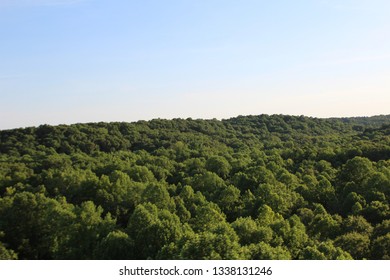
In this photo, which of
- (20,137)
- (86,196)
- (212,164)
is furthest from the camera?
(20,137)

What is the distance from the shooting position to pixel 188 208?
185 feet

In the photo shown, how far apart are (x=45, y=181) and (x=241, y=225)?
175 feet

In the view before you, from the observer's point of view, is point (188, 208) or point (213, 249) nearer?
point (213, 249)

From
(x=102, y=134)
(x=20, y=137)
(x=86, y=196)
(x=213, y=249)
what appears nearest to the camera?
(x=213, y=249)

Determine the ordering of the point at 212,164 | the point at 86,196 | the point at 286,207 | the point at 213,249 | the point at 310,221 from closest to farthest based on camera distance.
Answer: the point at 213,249 → the point at 310,221 → the point at 286,207 → the point at 86,196 → the point at 212,164

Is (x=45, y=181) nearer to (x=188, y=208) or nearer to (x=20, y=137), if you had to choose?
(x=188, y=208)

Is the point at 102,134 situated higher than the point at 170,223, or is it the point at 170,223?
the point at 102,134

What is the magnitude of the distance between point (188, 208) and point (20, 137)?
4064 inches

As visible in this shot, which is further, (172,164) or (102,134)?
(102,134)

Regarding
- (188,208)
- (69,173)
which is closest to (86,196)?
(69,173)

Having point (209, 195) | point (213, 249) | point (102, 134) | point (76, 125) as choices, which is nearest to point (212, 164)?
point (209, 195)

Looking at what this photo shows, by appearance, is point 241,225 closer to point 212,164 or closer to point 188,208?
point 188,208

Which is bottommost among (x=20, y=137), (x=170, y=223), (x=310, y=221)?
(x=310, y=221)

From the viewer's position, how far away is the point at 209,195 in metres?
63.5
